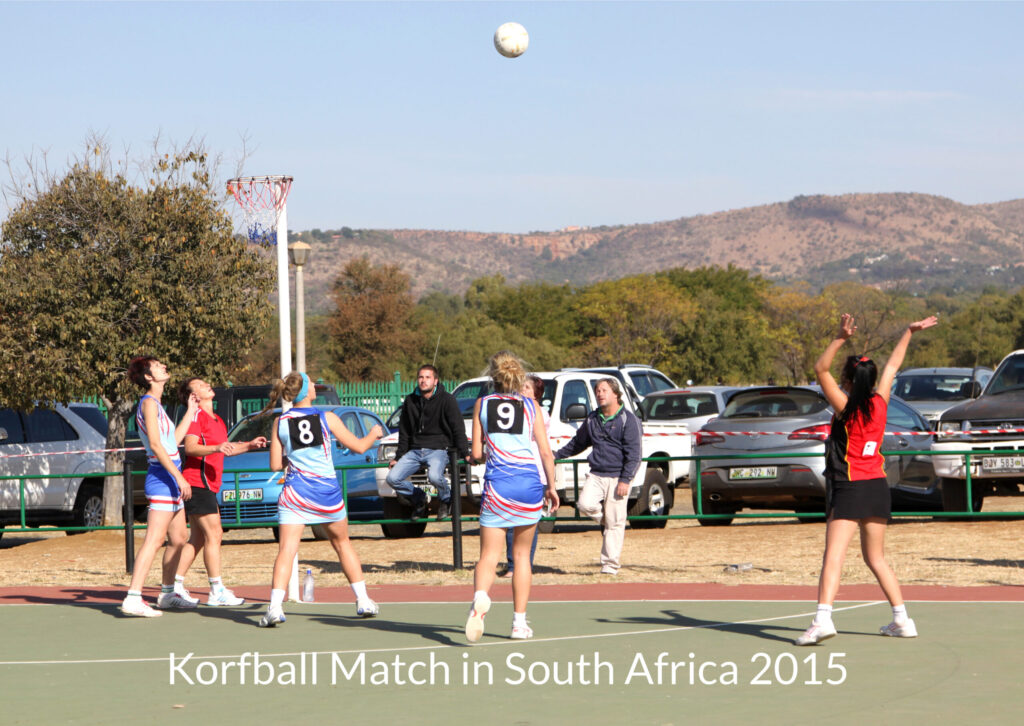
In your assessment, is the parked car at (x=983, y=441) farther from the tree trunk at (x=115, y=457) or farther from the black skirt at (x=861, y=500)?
the tree trunk at (x=115, y=457)

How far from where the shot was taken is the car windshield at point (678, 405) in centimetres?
2108

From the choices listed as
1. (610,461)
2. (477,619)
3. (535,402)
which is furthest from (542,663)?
(610,461)

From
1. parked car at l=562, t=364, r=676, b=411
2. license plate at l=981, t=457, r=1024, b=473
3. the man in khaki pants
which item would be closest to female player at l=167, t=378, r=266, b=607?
the man in khaki pants

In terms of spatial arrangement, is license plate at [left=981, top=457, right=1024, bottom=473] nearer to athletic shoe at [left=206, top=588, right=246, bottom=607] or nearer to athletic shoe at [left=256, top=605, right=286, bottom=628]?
athletic shoe at [left=206, top=588, right=246, bottom=607]

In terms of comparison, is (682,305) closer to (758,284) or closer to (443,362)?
(443,362)

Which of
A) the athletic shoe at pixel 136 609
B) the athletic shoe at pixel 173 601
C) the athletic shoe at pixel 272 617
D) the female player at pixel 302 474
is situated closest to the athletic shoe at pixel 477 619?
Result: the female player at pixel 302 474

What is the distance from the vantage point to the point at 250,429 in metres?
17.9

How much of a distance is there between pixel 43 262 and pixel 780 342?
67402 millimetres

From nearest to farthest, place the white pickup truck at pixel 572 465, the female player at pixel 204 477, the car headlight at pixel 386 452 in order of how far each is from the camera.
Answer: the female player at pixel 204 477, the white pickup truck at pixel 572 465, the car headlight at pixel 386 452

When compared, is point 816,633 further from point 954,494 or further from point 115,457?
point 115,457

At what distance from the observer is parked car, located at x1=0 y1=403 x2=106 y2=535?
695 inches

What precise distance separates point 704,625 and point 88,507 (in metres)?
11.4

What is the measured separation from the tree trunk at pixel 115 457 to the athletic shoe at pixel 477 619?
11.8m

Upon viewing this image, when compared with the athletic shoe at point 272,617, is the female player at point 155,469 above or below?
above
